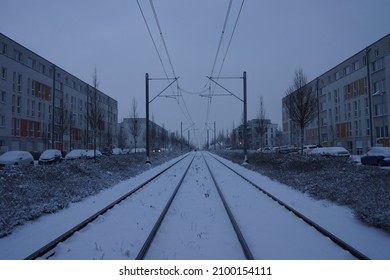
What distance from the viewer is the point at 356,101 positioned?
5231 centimetres

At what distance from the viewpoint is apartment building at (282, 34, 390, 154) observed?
4310 centimetres

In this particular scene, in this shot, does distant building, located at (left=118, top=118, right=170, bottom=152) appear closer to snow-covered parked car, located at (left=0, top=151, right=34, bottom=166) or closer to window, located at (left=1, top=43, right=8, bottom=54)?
snow-covered parked car, located at (left=0, top=151, right=34, bottom=166)

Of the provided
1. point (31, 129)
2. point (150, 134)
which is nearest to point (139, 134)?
point (150, 134)

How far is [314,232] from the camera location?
272 inches

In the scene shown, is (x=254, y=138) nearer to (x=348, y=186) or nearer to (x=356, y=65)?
(x=356, y=65)

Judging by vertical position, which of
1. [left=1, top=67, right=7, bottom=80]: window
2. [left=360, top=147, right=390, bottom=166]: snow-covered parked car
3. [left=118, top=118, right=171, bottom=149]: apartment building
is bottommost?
[left=360, top=147, right=390, bottom=166]: snow-covered parked car

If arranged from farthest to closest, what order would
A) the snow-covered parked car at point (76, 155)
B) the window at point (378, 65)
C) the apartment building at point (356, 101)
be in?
the window at point (378, 65) < the apartment building at point (356, 101) < the snow-covered parked car at point (76, 155)

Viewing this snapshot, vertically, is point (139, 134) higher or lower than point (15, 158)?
higher

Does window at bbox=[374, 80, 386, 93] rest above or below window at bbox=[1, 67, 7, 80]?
below

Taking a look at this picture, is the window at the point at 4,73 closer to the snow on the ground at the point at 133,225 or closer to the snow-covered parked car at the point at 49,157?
the snow-covered parked car at the point at 49,157

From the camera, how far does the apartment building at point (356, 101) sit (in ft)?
141

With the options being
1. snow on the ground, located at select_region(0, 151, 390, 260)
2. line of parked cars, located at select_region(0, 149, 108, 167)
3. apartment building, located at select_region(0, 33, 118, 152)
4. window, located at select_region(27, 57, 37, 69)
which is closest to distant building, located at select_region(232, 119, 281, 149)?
line of parked cars, located at select_region(0, 149, 108, 167)

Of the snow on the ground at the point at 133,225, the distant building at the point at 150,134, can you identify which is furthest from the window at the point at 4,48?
the snow on the ground at the point at 133,225

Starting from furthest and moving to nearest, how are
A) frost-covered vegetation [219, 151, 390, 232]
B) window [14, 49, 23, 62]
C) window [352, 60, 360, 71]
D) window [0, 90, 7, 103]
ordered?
window [352, 60, 360, 71] → window [14, 49, 23, 62] → window [0, 90, 7, 103] → frost-covered vegetation [219, 151, 390, 232]
